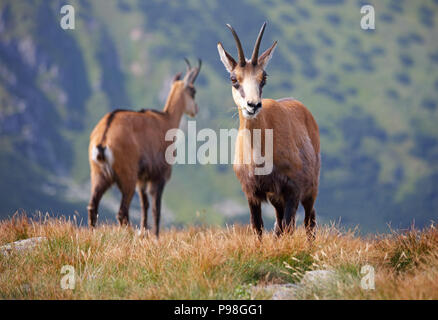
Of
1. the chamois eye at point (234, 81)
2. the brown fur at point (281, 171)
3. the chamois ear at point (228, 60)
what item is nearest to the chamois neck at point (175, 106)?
the chamois ear at point (228, 60)

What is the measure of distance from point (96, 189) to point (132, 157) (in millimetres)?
1084

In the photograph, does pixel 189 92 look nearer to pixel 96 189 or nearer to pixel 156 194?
pixel 156 194

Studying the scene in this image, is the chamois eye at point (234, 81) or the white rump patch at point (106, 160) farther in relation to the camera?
the white rump patch at point (106, 160)

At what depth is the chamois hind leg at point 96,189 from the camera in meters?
11.8

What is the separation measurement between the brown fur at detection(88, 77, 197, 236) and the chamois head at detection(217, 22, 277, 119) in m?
4.65

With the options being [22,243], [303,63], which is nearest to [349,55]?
[303,63]

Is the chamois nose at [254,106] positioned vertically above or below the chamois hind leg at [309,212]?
above

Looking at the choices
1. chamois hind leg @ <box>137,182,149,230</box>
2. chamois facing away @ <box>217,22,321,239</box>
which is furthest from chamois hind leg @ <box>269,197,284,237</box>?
chamois hind leg @ <box>137,182,149,230</box>

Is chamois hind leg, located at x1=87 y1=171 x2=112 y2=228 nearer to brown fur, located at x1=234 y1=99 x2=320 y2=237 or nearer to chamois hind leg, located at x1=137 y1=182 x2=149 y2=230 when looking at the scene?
chamois hind leg, located at x1=137 y1=182 x2=149 y2=230

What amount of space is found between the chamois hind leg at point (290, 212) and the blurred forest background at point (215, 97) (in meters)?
118

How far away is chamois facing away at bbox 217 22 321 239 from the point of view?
309 inches

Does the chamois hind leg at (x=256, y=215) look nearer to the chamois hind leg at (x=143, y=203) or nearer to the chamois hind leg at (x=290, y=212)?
the chamois hind leg at (x=290, y=212)

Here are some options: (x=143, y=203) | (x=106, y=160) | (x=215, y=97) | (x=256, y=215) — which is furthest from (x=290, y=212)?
(x=215, y=97)

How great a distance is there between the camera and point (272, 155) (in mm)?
7922
